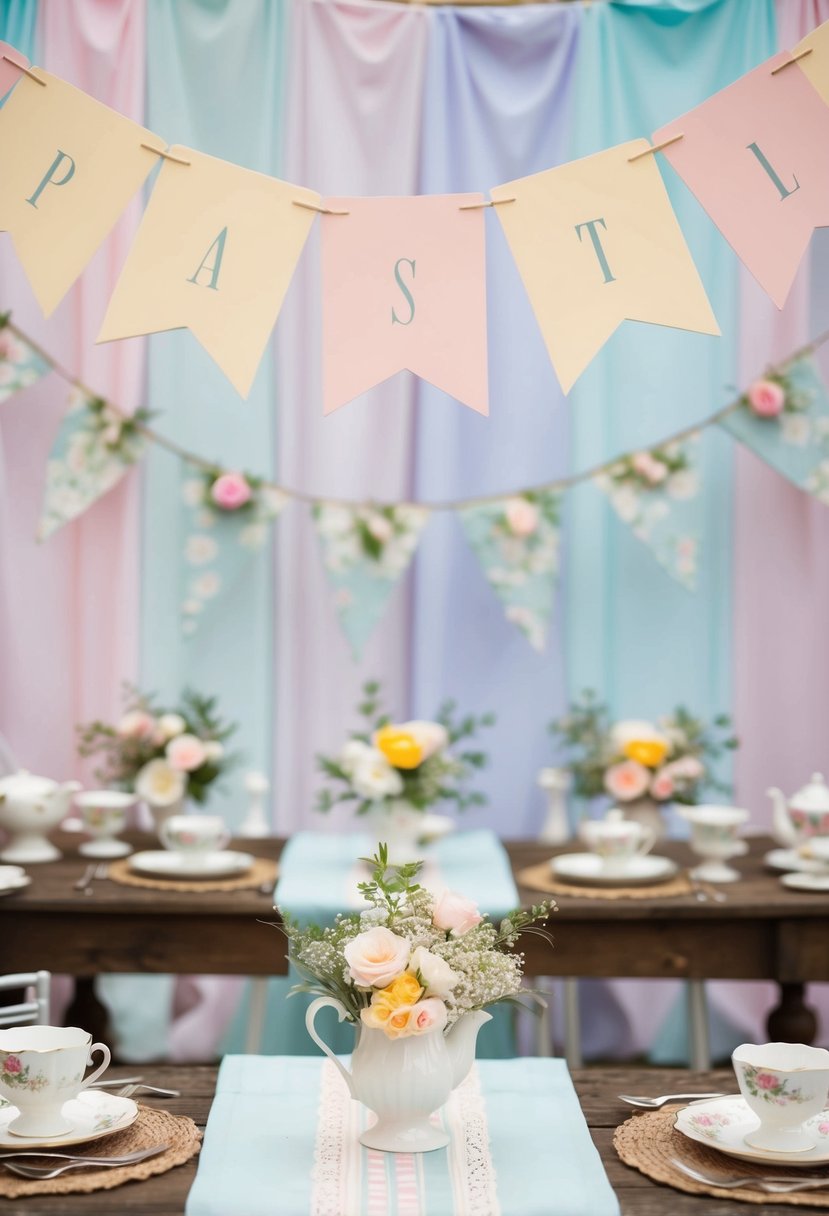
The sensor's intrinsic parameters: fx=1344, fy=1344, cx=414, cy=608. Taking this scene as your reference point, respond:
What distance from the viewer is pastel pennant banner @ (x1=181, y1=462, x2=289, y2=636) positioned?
2891mm

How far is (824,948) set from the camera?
2.18 m

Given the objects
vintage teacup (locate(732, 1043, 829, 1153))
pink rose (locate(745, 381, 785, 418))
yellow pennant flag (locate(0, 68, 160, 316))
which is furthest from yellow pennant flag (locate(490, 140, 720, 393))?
pink rose (locate(745, 381, 785, 418))

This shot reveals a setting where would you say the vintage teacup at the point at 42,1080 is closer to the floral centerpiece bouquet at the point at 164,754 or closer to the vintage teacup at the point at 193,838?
Result: the vintage teacup at the point at 193,838

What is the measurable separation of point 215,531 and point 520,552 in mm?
662

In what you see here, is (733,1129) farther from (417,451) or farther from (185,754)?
(417,451)

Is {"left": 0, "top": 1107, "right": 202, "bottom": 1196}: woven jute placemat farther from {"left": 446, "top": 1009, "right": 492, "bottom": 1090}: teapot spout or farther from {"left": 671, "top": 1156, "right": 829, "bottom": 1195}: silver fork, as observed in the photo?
{"left": 671, "top": 1156, "right": 829, "bottom": 1195}: silver fork

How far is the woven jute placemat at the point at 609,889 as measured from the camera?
2217mm

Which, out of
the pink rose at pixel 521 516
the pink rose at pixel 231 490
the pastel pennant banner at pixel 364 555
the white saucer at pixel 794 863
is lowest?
the white saucer at pixel 794 863

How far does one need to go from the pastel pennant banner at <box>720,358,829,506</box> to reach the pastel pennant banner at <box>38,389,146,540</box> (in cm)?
128

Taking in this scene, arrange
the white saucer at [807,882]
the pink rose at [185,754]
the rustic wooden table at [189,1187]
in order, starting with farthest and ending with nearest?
the pink rose at [185,754] < the white saucer at [807,882] < the rustic wooden table at [189,1187]

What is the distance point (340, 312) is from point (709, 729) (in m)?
1.56

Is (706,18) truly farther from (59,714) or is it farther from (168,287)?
(59,714)

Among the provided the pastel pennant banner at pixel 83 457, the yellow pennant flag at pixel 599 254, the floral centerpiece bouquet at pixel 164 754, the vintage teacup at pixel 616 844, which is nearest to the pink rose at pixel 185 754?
the floral centerpiece bouquet at pixel 164 754

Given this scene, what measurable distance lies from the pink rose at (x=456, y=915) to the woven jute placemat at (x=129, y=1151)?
0.98 feet
